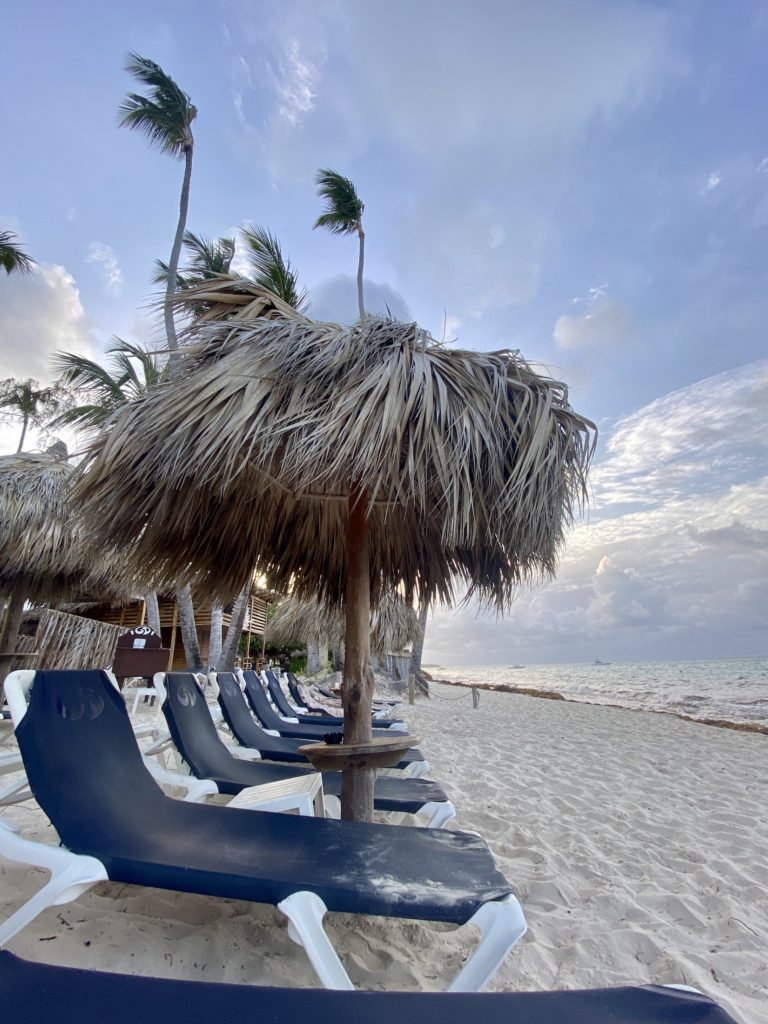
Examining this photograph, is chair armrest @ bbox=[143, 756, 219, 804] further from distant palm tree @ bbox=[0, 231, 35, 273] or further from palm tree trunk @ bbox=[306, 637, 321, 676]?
palm tree trunk @ bbox=[306, 637, 321, 676]

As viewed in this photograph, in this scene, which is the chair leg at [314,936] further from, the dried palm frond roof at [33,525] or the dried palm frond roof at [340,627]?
the dried palm frond roof at [340,627]

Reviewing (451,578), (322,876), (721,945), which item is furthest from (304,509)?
(721,945)

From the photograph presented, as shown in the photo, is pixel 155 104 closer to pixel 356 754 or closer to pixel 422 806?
pixel 356 754

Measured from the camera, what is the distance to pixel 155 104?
31.8ft

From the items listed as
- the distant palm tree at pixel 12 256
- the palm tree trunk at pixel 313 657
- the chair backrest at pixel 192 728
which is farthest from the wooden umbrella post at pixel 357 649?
the palm tree trunk at pixel 313 657

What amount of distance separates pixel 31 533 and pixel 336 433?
6.69 meters

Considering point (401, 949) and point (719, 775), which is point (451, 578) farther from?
point (719, 775)

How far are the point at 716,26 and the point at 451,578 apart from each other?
29.3 feet

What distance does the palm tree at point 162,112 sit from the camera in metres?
9.66

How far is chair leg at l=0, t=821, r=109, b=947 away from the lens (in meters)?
1.38

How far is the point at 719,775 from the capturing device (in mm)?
5379

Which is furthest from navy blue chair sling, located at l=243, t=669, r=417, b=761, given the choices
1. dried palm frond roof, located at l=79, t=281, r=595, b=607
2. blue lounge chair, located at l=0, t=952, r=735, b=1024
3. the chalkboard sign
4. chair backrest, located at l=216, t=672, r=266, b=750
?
blue lounge chair, located at l=0, t=952, r=735, b=1024

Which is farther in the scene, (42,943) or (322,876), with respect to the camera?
(42,943)

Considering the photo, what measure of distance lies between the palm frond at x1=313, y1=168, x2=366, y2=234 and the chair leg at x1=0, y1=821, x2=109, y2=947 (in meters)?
13.7
